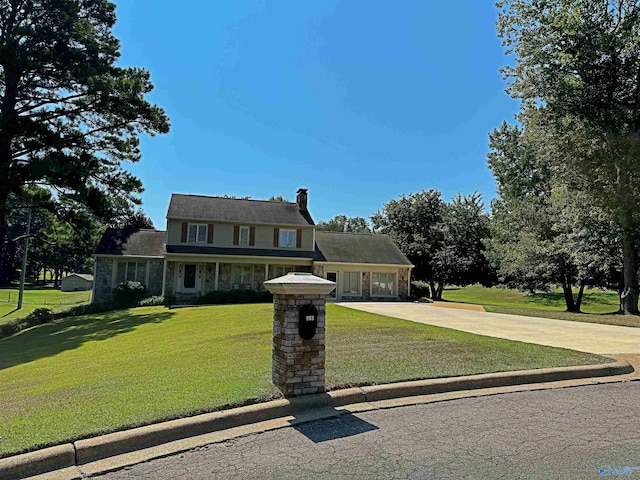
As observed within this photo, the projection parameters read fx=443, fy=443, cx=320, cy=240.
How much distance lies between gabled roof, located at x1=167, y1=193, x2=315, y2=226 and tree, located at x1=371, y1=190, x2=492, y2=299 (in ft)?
38.1

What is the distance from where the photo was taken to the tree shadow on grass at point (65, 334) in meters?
12.8

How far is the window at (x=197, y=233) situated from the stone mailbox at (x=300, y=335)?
2292 cm

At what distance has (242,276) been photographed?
28.2m

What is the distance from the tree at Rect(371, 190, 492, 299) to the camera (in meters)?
36.3

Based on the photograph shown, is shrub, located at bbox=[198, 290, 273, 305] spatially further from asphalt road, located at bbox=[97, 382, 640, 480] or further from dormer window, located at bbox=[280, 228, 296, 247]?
asphalt road, located at bbox=[97, 382, 640, 480]

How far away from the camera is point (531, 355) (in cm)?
801

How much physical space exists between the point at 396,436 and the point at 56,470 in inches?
123

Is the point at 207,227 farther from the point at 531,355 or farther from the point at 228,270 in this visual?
the point at 531,355

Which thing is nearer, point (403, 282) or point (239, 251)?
point (239, 251)

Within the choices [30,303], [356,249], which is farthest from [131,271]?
[356,249]

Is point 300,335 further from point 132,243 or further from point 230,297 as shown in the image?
point 132,243

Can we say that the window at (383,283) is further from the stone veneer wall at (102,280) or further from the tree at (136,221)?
the tree at (136,221)

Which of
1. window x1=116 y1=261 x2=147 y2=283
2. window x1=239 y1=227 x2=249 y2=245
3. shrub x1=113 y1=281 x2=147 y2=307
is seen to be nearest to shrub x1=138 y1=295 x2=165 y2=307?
shrub x1=113 y1=281 x2=147 y2=307

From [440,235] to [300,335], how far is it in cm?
3433
